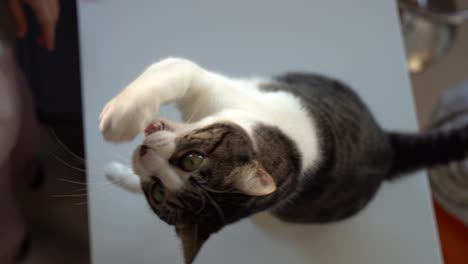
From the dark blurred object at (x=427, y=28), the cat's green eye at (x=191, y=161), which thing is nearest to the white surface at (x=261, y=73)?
the cat's green eye at (x=191, y=161)

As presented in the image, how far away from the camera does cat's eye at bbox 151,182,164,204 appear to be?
2.18ft

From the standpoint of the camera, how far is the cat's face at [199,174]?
24.3 inches

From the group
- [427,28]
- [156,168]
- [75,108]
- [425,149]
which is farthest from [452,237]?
[75,108]

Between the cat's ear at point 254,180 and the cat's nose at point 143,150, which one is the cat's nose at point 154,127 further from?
the cat's ear at point 254,180

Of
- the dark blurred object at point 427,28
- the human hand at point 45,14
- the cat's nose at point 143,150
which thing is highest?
the human hand at point 45,14

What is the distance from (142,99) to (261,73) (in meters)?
0.48

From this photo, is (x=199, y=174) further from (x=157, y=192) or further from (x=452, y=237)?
(x=452, y=237)

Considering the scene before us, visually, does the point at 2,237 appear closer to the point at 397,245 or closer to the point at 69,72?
the point at 69,72

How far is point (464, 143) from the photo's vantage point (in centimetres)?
96

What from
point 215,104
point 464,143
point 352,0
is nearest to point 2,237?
point 215,104

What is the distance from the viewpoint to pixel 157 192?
0.67 meters

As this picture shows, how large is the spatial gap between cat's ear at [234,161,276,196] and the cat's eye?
13 cm

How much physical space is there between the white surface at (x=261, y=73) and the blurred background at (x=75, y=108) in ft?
0.59

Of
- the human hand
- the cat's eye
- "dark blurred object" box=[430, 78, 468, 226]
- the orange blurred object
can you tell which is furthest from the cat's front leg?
the orange blurred object
